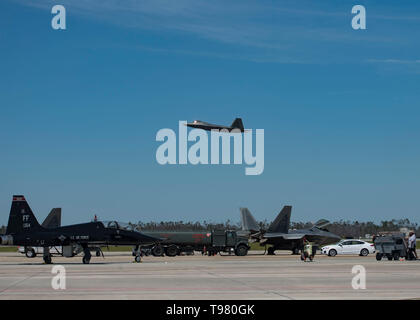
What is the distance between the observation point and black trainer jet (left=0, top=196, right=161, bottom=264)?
33.2 m

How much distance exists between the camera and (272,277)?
21438 millimetres

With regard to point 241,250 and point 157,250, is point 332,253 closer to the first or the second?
point 241,250

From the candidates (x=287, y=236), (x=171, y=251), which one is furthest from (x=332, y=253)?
(x=171, y=251)

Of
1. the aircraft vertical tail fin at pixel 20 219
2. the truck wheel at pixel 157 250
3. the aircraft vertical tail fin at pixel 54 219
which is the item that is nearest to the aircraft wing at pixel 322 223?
the truck wheel at pixel 157 250

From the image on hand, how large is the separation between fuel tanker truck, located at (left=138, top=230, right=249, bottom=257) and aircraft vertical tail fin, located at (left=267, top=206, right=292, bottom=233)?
442cm

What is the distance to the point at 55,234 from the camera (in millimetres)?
33281

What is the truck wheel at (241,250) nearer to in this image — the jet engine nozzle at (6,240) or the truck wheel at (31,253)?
the truck wheel at (31,253)

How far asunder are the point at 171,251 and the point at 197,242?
2.30m

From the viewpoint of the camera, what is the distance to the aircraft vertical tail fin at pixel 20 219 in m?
33.5

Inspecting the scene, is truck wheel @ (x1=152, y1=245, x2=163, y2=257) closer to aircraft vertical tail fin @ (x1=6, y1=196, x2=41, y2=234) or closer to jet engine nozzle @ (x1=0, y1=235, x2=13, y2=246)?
aircraft vertical tail fin @ (x1=6, y1=196, x2=41, y2=234)
